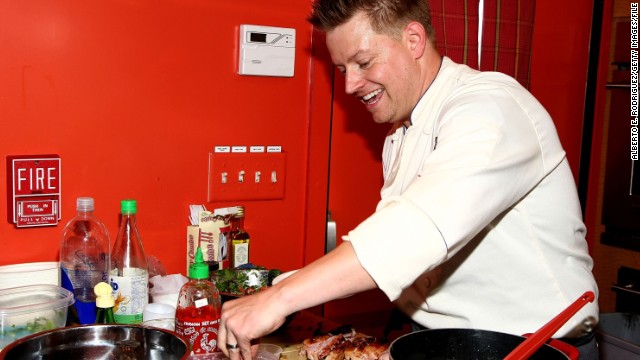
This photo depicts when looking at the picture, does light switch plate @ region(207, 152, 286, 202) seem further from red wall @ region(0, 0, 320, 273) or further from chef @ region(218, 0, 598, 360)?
chef @ region(218, 0, 598, 360)

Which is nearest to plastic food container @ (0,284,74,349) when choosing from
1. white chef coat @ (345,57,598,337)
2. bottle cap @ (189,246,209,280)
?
bottle cap @ (189,246,209,280)

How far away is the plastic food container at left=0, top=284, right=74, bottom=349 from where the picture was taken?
1.47m

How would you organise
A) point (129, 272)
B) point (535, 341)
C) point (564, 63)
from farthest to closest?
point (564, 63) → point (129, 272) → point (535, 341)

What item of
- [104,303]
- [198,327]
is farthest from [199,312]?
[104,303]

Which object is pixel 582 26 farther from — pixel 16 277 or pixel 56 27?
pixel 16 277

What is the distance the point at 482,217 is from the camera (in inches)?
45.2

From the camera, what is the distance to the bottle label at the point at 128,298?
163 centimetres

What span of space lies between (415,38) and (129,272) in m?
0.81

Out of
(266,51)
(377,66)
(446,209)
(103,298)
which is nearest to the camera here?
(446,209)

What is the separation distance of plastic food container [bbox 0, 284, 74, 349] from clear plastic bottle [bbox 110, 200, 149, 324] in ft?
0.34

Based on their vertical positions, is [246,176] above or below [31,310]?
above

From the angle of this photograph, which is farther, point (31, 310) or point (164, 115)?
point (164, 115)

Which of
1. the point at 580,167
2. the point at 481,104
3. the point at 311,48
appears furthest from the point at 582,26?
the point at 481,104

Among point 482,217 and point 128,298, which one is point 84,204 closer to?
point 128,298
